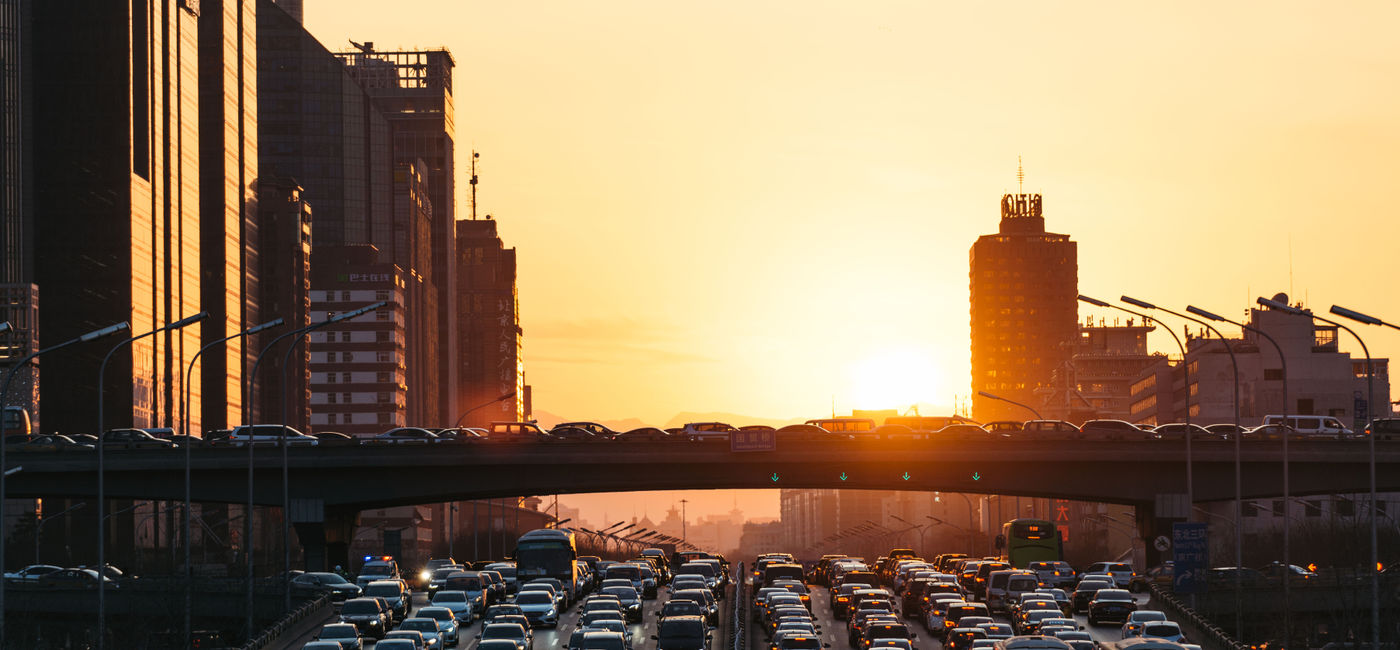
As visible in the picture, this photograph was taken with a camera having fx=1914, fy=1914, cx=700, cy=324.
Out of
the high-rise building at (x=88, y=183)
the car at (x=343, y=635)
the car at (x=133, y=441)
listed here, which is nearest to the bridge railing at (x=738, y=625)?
the car at (x=343, y=635)

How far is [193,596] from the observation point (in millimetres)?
88625

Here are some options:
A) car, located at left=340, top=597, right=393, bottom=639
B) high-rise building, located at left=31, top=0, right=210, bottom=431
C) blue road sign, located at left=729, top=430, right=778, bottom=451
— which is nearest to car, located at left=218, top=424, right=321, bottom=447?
blue road sign, located at left=729, top=430, right=778, bottom=451

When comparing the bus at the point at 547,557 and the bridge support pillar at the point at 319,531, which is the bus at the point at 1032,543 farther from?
the bridge support pillar at the point at 319,531

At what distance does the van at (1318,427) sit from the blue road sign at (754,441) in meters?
28.7

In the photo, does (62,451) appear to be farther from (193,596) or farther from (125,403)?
(125,403)

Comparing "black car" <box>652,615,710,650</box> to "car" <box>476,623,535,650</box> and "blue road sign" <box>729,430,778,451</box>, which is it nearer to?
"car" <box>476,623,535,650</box>

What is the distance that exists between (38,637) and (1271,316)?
432ft

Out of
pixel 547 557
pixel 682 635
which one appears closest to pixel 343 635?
pixel 682 635

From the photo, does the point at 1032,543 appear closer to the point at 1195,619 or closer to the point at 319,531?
the point at 1195,619

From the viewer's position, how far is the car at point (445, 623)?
6600 cm

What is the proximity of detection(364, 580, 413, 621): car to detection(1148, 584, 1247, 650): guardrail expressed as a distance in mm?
30797

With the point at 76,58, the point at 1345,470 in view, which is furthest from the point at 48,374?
the point at 1345,470

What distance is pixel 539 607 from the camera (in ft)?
245

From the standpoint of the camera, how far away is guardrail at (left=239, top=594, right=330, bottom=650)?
2502 inches
